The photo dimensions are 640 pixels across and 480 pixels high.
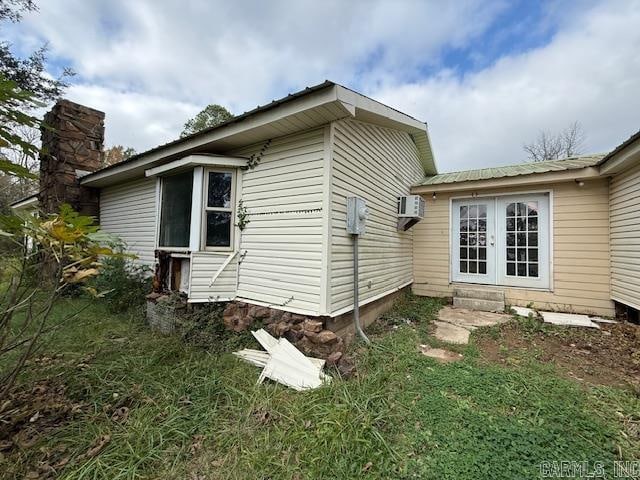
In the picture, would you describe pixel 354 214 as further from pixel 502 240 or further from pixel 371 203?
pixel 502 240

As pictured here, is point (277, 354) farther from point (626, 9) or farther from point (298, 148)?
point (626, 9)

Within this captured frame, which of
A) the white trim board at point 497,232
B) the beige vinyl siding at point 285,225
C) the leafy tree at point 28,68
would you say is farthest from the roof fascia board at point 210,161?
the leafy tree at point 28,68

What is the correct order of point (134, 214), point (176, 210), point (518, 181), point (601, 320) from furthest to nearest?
point (134, 214) < point (518, 181) < point (601, 320) < point (176, 210)

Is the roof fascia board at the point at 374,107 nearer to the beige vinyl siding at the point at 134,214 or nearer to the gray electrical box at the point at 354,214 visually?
the gray electrical box at the point at 354,214

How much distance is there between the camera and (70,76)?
7652 millimetres

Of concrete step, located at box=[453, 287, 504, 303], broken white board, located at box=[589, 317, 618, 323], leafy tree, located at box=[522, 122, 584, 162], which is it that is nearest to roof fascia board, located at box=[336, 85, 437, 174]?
concrete step, located at box=[453, 287, 504, 303]

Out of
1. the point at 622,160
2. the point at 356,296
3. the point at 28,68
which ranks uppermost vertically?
the point at 28,68

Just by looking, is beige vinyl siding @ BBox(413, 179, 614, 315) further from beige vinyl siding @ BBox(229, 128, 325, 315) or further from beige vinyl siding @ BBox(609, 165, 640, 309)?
beige vinyl siding @ BBox(229, 128, 325, 315)

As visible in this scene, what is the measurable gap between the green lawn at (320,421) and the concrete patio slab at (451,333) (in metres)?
0.70

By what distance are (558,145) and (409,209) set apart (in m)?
19.2

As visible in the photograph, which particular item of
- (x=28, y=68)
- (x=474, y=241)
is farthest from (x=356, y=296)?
(x=28, y=68)

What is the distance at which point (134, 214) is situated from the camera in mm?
6500

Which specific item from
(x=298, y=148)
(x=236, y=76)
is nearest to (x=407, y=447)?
(x=298, y=148)

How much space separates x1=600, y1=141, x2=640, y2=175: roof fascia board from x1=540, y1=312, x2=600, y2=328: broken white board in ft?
8.31
